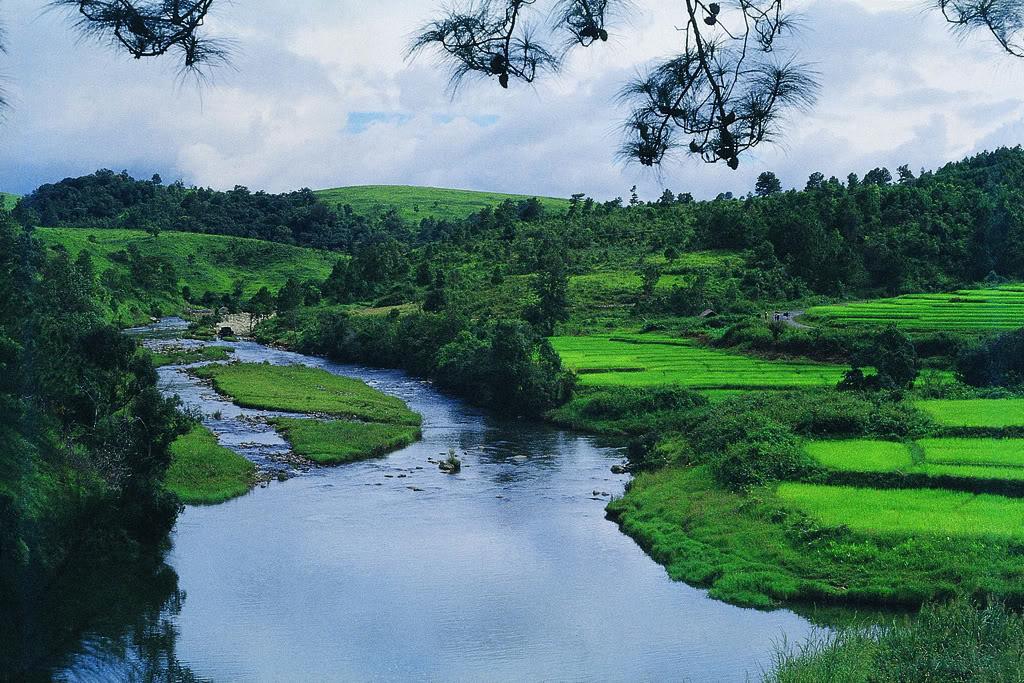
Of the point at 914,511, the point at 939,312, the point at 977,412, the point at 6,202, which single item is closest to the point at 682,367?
the point at 977,412

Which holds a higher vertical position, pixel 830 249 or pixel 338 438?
pixel 830 249

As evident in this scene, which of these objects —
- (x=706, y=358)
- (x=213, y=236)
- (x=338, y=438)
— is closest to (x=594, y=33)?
(x=338, y=438)

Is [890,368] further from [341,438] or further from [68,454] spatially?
[68,454]

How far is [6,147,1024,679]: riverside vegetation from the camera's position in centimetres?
2573

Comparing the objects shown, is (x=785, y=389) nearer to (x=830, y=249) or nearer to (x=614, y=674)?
(x=614, y=674)

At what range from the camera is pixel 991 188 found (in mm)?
97750

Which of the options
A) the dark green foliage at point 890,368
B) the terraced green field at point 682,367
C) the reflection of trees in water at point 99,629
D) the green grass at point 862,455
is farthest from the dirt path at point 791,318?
the reflection of trees in water at point 99,629

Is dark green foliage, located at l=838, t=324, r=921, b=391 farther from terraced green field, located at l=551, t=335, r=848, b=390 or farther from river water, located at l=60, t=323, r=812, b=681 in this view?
river water, located at l=60, t=323, r=812, b=681

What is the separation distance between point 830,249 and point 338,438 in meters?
69.1

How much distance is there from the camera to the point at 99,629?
864 inches

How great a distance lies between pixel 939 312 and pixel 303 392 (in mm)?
46438

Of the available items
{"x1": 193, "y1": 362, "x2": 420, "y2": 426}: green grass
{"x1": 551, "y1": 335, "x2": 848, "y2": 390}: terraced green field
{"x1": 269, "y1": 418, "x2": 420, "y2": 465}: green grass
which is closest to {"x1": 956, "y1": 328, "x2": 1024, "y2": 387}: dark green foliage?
{"x1": 551, "y1": 335, "x2": 848, "y2": 390}: terraced green field

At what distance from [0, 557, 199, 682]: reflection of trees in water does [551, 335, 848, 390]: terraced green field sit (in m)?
31.3

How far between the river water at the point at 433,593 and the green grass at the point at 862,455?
773cm
